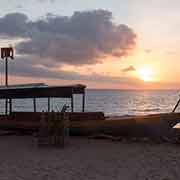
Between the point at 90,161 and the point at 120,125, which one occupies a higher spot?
the point at 120,125

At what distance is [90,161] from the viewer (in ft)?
32.2

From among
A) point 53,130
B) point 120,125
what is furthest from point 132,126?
point 53,130

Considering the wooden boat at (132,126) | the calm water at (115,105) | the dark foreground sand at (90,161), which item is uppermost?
the wooden boat at (132,126)

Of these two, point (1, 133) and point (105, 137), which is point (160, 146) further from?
point (1, 133)

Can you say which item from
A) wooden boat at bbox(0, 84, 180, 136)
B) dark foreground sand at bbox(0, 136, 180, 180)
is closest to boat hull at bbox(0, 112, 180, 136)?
wooden boat at bbox(0, 84, 180, 136)

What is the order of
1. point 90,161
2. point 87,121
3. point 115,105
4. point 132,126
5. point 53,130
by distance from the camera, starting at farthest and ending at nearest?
point 115,105 < point 87,121 < point 132,126 < point 53,130 < point 90,161

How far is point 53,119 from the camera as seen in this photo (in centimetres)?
1223

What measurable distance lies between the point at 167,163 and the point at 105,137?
4.45m

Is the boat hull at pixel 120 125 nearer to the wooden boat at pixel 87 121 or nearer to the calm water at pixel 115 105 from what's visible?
the wooden boat at pixel 87 121

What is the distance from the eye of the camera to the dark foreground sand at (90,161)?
8.27 meters

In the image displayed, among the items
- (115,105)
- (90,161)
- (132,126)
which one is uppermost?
(132,126)

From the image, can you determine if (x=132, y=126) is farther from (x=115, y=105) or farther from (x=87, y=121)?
(x=115, y=105)

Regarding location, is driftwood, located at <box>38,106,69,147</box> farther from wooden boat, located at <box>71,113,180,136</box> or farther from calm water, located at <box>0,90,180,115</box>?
calm water, located at <box>0,90,180,115</box>

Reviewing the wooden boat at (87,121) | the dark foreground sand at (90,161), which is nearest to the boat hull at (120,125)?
the wooden boat at (87,121)
